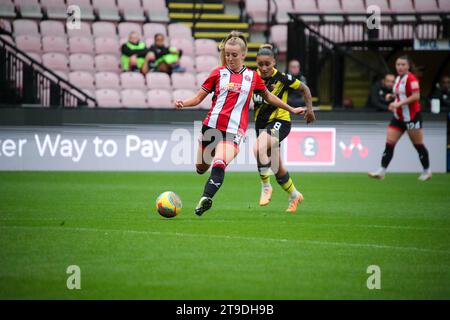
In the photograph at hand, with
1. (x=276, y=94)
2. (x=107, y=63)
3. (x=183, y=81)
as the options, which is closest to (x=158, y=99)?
(x=183, y=81)

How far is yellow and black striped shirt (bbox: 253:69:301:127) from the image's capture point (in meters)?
12.5

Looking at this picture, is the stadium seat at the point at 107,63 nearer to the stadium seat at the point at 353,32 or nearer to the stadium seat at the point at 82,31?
the stadium seat at the point at 82,31

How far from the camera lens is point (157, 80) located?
2231 cm

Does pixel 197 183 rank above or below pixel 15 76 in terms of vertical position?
below

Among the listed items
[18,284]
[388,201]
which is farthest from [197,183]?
[18,284]

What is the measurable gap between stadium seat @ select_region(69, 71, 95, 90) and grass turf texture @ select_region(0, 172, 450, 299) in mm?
6714

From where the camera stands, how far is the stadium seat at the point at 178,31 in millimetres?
24203

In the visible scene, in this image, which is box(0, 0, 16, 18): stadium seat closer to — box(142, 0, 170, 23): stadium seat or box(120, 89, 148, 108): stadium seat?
box(142, 0, 170, 23): stadium seat

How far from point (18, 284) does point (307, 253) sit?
112 inches

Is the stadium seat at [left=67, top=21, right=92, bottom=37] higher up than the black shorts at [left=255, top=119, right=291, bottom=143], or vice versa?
the stadium seat at [left=67, top=21, right=92, bottom=37]

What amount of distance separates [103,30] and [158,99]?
9.02ft

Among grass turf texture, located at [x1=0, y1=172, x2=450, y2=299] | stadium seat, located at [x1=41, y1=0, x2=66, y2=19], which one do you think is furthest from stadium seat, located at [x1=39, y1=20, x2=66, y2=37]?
grass turf texture, located at [x1=0, y1=172, x2=450, y2=299]
